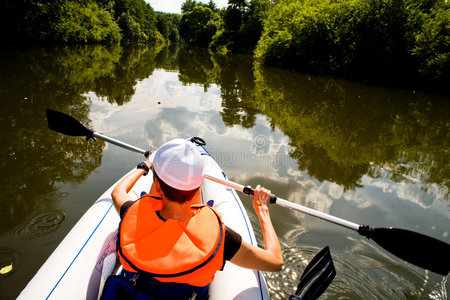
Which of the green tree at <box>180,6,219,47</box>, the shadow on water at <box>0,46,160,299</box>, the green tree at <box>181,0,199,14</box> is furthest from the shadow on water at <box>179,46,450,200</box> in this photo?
the green tree at <box>181,0,199,14</box>

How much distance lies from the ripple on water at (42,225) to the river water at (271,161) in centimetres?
1

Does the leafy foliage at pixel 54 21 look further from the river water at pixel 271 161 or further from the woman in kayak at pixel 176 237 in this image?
the woman in kayak at pixel 176 237

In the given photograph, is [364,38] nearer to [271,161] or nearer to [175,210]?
[271,161]

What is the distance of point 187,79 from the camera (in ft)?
37.3

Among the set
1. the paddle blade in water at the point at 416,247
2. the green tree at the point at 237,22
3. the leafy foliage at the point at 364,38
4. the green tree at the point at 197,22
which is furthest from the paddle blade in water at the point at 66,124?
the green tree at the point at 197,22

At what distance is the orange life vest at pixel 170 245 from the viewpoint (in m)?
1.06

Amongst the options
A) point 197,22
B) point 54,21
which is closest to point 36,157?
point 54,21

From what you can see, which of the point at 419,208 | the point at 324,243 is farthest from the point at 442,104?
the point at 324,243

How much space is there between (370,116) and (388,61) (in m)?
9.32

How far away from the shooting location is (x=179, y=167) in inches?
44.4

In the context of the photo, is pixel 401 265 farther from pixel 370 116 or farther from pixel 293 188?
pixel 370 116

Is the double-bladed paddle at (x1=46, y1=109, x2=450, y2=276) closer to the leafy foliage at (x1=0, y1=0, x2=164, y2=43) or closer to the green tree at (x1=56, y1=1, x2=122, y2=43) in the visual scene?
the leafy foliage at (x1=0, y1=0, x2=164, y2=43)

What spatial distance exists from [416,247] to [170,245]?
1.93 m

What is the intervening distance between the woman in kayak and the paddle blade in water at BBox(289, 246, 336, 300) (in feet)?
2.80
